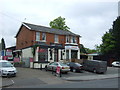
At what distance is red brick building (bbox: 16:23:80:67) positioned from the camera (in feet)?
94.0

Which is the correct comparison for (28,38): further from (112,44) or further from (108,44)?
(112,44)

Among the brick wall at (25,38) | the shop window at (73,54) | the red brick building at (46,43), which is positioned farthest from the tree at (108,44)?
the brick wall at (25,38)

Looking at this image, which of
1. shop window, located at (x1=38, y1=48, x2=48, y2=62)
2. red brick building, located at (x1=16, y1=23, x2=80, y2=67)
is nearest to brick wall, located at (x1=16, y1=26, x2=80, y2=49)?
red brick building, located at (x1=16, y1=23, x2=80, y2=67)

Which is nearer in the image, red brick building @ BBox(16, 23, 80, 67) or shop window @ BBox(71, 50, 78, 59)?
red brick building @ BBox(16, 23, 80, 67)

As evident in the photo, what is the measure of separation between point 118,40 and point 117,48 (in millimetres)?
2003

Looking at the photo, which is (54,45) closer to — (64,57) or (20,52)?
(64,57)

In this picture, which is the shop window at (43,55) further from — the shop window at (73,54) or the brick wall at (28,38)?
the shop window at (73,54)

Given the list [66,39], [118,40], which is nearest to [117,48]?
[118,40]

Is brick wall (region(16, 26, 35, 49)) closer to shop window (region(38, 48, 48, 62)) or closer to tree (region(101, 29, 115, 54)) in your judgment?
shop window (region(38, 48, 48, 62))

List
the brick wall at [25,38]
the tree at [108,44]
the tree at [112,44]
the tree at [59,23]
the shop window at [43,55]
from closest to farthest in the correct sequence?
the shop window at [43,55] < the brick wall at [25,38] < the tree at [112,44] < the tree at [108,44] < the tree at [59,23]

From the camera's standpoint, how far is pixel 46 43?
30.9 meters

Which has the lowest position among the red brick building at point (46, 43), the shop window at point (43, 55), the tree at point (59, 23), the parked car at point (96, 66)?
the parked car at point (96, 66)

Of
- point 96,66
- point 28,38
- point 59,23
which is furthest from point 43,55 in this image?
point 59,23

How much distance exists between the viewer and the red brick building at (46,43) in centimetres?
2866
